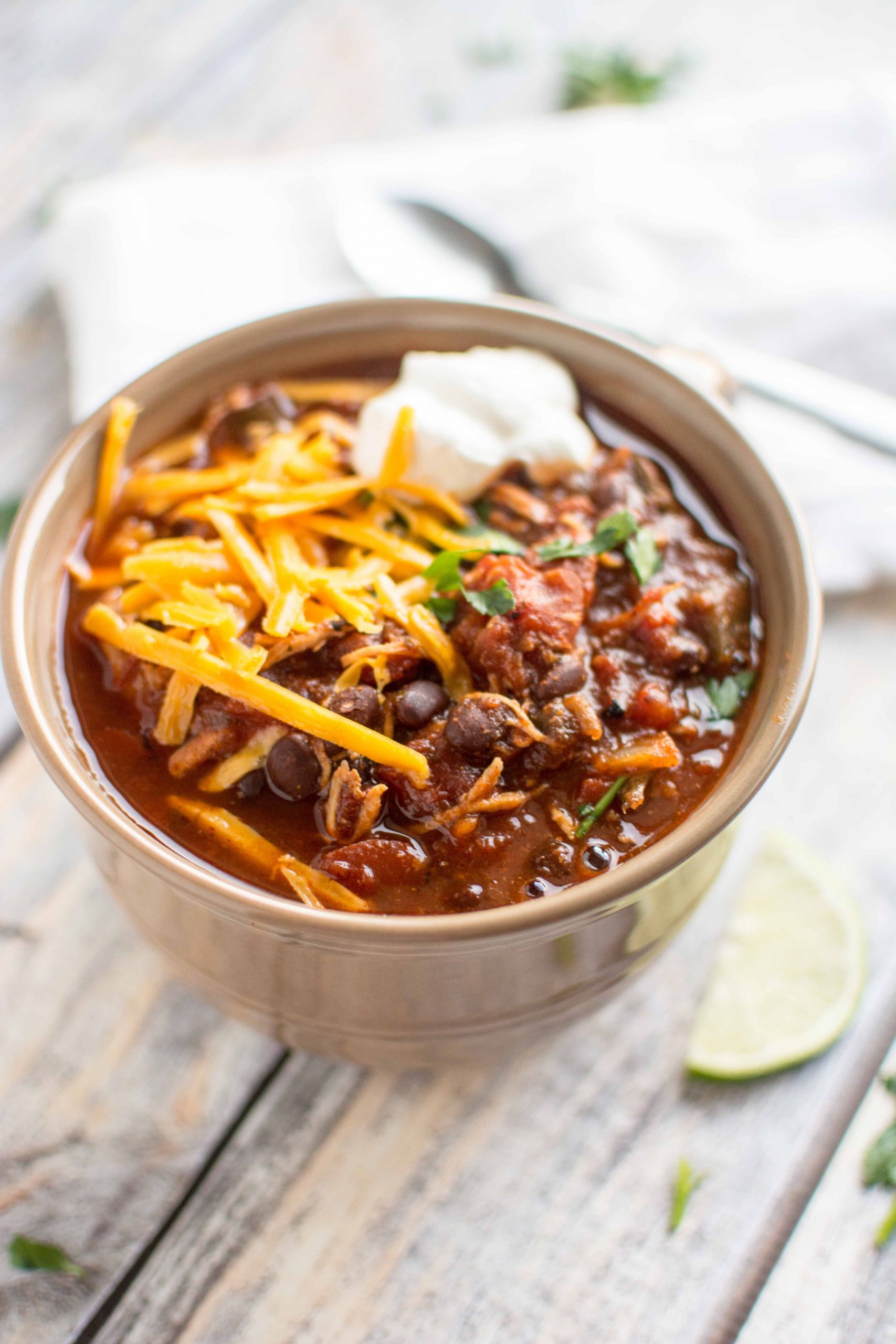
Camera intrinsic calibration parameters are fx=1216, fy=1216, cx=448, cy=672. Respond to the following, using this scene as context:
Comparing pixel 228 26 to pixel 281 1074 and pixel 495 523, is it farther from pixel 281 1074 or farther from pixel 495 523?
pixel 281 1074

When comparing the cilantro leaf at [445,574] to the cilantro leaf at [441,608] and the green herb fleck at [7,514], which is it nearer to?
the cilantro leaf at [441,608]

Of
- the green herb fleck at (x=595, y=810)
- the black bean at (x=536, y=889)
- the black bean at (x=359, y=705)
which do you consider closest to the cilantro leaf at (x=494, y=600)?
the black bean at (x=359, y=705)

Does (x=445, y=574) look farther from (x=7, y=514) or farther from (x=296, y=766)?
(x=7, y=514)

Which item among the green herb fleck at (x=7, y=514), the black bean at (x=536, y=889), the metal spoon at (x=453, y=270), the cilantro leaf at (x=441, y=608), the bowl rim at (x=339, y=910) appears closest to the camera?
the bowl rim at (x=339, y=910)

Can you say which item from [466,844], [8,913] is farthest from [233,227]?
[466,844]

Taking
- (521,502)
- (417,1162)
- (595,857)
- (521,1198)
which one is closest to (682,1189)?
(521,1198)

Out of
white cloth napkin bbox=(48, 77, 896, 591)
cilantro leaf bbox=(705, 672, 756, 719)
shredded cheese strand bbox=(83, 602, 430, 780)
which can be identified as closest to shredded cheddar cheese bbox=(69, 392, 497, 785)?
shredded cheese strand bbox=(83, 602, 430, 780)
